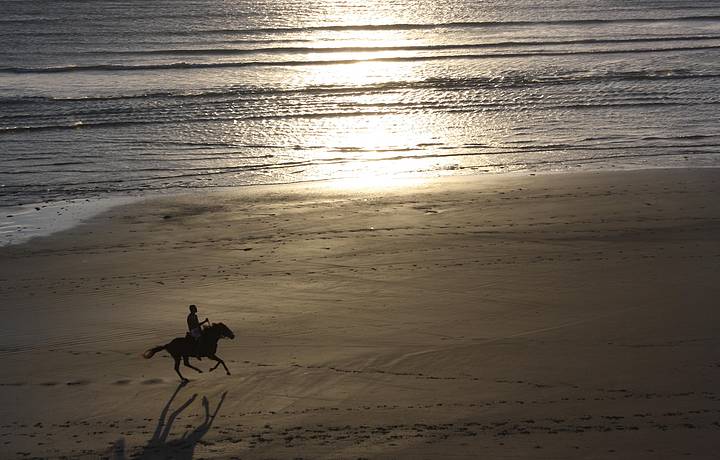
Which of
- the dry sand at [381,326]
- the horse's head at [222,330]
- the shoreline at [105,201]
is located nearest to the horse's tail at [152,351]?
the dry sand at [381,326]

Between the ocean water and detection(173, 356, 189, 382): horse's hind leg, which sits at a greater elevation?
the ocean water

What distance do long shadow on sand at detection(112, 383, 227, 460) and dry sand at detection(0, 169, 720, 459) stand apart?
0.02 meters

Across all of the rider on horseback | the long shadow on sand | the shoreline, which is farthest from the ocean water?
the long shadow on sand

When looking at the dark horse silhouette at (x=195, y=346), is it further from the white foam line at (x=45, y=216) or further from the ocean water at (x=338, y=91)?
the ocean water at (x=338, y=91)

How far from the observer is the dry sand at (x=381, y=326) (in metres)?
9.49

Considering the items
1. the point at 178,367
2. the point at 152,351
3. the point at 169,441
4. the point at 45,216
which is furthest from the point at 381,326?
the point at 45,216

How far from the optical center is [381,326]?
12023 millimetres

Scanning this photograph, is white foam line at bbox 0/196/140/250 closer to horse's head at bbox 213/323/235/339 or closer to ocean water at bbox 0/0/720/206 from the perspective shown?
ocean water at bbox 0/0/720/206

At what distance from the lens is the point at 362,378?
10.6 meters

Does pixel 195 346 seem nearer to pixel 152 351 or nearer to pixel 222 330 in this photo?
pixel 222 330

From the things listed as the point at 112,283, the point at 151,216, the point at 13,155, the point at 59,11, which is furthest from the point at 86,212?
the point at 59,11

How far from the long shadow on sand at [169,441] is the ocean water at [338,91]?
9765 mm

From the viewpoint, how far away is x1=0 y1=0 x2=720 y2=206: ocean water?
21297 millimetres

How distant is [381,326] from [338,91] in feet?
58.1
